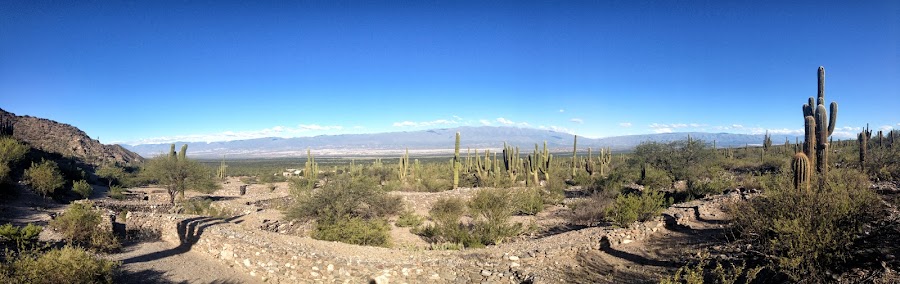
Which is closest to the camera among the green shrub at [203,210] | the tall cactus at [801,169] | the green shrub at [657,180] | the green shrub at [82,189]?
the tall cactus at [801,169]

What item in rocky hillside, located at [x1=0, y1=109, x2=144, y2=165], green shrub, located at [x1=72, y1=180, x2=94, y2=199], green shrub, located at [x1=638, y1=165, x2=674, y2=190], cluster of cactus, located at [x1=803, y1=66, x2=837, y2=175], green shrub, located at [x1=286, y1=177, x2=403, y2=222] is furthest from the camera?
rocky hillside, located at [x1=0, y1=109, x2=144, y2=165]

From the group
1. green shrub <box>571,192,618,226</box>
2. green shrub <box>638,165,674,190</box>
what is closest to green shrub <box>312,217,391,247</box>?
green shrub <box>571,192,618,226</box>

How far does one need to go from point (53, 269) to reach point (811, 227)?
46.1 ft

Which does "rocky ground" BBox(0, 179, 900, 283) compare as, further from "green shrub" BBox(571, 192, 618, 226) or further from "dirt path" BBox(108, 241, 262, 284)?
"green shrub" BBox(571, 192, 618, 226)

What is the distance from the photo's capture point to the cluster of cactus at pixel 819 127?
1397 centimetres

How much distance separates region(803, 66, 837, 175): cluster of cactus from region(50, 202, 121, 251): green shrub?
74.1 feet

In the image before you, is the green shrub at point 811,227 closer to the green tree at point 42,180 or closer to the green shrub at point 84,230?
the green shrub at point 84,230

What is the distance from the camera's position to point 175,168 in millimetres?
27797

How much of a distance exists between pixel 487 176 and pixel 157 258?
25.8m

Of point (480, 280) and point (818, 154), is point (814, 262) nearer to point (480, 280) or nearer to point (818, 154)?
point (480, 280)

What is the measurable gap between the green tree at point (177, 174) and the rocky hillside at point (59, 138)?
30.8 meters

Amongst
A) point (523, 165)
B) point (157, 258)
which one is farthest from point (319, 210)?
point (523, 165)

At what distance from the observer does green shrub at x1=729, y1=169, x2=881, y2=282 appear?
7.16m

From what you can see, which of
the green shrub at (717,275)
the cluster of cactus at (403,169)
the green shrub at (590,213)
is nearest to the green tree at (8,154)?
the cluster of cactus at (403,169)
